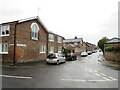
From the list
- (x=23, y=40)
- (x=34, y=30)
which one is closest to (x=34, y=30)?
(x=34, y=30)

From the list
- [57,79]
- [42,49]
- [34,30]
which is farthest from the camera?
[42,49]

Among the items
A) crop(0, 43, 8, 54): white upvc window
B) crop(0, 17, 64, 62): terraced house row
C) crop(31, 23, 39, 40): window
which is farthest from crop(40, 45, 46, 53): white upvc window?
crop(0, 43, 8, 54): white upvc window

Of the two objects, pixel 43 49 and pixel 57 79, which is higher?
pixel 43 49

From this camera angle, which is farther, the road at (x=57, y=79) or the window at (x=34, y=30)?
the window at (x=34, y=30)

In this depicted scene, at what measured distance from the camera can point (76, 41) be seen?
51781 millimetres

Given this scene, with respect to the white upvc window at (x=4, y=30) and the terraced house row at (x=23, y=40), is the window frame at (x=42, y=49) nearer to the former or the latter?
the terraced house row at (x=23, y=40)

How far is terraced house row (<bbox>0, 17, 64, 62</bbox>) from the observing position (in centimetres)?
1345

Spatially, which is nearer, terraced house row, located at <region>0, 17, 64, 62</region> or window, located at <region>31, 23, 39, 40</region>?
terraced house row, located at <region>0, 17, 64, 62</region>

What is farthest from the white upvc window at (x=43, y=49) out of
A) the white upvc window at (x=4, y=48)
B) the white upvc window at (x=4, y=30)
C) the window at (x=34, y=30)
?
the white upvc window at (x=4, y=30)

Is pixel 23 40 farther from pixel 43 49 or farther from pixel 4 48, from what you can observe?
pixel 43 49

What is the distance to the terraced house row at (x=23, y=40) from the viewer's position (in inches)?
529

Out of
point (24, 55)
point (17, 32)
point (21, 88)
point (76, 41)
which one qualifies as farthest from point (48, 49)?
point (76, 41)

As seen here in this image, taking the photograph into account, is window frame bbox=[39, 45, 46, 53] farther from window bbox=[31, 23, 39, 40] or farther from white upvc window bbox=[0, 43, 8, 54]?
white upvc window bbox=[0, 43, 8, 54]

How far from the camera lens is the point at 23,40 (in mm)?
14555
